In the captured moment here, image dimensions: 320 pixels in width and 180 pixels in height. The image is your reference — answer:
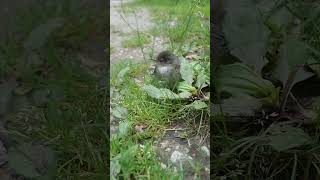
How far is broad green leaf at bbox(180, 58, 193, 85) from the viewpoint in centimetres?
162

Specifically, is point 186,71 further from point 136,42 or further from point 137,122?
point 136,42

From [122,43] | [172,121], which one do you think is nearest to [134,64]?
[122,43]

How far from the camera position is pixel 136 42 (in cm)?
194

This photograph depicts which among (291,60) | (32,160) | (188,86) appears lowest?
(32,160)

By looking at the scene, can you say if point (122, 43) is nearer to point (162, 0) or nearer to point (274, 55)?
point (162, 0)


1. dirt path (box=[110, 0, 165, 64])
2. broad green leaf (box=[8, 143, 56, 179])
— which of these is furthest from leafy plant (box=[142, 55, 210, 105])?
broad green leaf (box=[8, 143, 56, 179])

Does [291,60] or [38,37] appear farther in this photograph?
[38,37]

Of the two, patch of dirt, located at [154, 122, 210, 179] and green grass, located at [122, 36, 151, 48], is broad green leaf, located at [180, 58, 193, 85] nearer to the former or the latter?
patch of dirt, located at [154, 122, 210, 179]

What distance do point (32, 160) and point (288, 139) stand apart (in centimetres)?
58

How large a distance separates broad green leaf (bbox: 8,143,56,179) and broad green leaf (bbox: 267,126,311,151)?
1.63ft

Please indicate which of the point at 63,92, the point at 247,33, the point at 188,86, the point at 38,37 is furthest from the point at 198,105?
the point at 38,37

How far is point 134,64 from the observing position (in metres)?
1.80

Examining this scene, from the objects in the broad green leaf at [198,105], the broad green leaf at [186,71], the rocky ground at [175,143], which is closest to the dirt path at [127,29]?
the rocky ground at [175,143]

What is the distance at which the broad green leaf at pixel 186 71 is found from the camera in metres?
1.62
